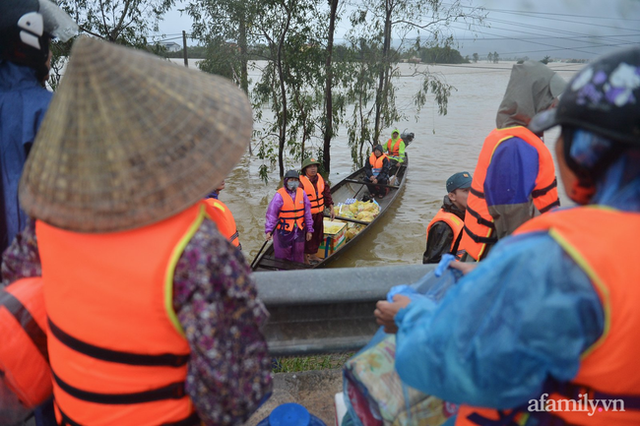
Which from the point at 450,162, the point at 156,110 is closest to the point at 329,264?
the point at 156,110

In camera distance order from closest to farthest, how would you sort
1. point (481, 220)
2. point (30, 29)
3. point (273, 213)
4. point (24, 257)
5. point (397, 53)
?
point (24, 257), point (30, 29), point (481, 220), point (273, 213), point (397, 53)

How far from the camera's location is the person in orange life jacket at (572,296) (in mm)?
920

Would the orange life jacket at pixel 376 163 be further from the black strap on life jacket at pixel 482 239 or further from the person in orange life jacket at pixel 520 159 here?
the person in orange life jacket at pixel 520 159

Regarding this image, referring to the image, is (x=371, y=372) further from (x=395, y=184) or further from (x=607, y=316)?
(x=395, y=184)

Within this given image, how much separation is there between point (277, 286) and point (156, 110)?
53.0 inches

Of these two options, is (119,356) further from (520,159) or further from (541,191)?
(541,191)

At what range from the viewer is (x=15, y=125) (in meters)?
2.07

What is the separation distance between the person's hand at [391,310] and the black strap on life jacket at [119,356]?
696mm

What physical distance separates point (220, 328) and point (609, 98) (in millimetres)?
1082

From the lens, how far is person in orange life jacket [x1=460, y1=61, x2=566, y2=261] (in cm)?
297

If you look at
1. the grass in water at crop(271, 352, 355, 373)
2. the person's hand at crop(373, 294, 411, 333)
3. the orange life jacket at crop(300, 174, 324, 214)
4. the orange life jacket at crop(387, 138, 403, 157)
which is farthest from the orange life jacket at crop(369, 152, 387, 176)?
the person's hand at crop(373, 294, 411, 333)

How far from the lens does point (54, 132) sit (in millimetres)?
1126

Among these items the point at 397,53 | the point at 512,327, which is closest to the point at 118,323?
the point at 512,327

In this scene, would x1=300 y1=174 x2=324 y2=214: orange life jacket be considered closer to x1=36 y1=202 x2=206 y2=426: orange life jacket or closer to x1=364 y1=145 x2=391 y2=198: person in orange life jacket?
x1=364 y1=145 x2=391 y2=198: person in orange life jacket
